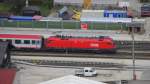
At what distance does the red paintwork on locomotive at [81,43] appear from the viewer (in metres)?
34.0

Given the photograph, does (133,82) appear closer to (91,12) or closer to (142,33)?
(142,33)

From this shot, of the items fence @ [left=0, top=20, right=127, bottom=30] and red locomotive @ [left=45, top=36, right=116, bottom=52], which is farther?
fence @ [left=0, top=20, right=127, bottom=30]

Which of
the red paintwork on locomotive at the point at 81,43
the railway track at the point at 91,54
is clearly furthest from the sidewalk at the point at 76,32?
the railway track at the point at 91,54

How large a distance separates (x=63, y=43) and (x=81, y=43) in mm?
1081

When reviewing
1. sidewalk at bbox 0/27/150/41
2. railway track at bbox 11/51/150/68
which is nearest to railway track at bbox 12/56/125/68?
railway track at bbox 11/51/150/68

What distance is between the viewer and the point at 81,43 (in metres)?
34.3

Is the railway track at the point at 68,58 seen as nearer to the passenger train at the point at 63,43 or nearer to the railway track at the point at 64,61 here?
the railway track at the point at 64,61

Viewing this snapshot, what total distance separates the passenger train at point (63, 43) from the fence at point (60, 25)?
5.09 meters

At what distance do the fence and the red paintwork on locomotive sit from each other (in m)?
5.28

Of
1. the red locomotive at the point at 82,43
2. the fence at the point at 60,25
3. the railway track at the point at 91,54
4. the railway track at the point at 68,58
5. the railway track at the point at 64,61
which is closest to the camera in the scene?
the railway track at the point at 64,61

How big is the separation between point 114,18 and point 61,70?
485 inches

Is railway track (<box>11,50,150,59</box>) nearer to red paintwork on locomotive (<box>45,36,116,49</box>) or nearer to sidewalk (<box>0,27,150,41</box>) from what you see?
red paintwork on locomotive (<box>45,36,116,49</box>)

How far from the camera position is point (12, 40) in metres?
34.5

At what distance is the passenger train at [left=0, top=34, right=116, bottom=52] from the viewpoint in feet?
112
